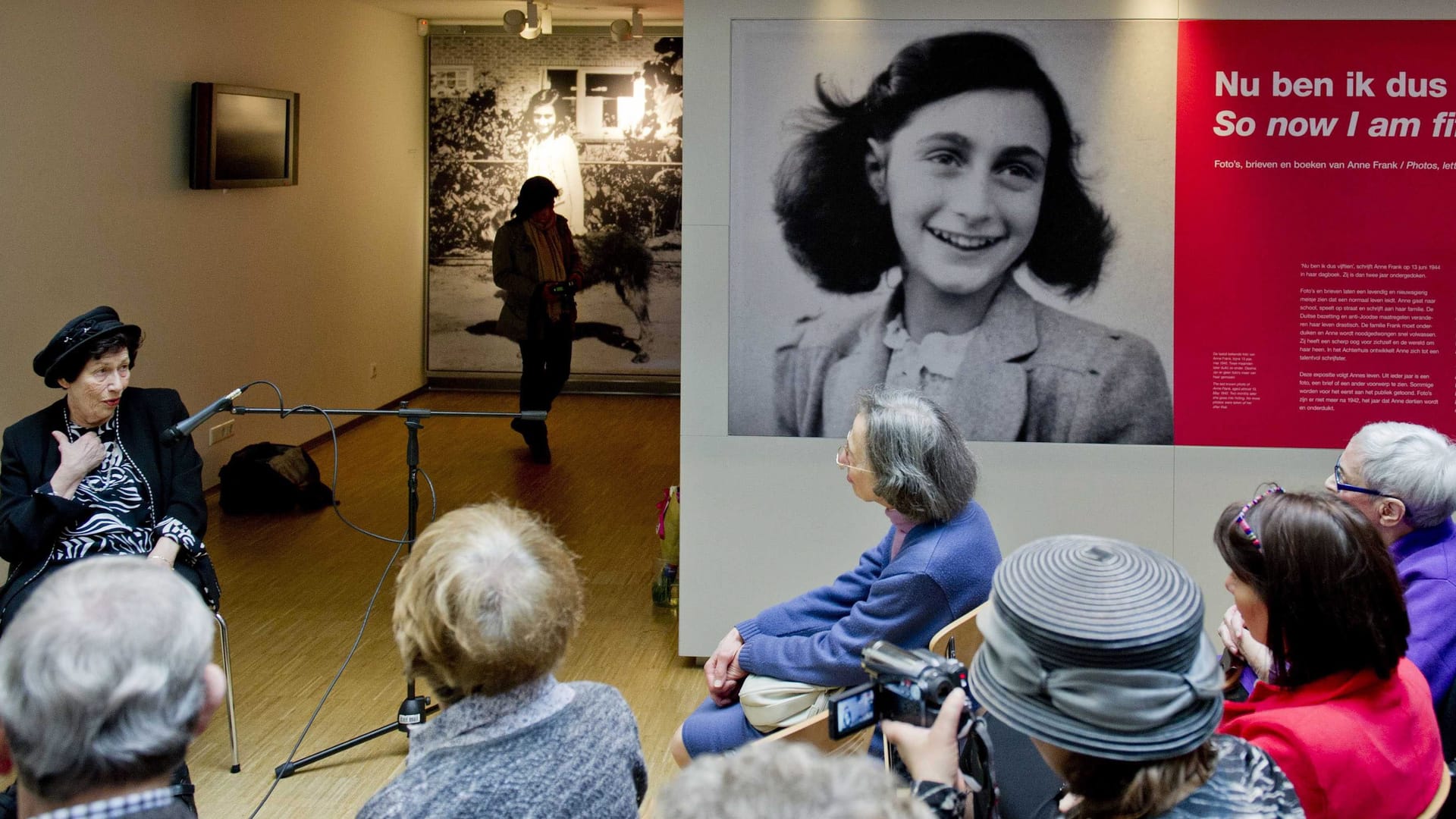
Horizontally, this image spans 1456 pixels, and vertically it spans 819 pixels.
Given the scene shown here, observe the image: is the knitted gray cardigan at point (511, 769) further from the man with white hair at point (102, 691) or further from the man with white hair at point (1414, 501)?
the man with white hair at point (1414, 501)

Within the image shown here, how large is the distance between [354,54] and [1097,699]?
9.44 metres

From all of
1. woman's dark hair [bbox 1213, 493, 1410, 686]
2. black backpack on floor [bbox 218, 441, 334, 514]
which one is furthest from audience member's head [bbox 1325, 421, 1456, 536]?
black backpack on floor [bbox 218, 441, 334, 514]

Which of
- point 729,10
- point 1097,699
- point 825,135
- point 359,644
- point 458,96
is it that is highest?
point 458,96

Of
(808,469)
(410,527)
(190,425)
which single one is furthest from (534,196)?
(190,425)

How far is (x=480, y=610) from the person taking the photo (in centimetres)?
186

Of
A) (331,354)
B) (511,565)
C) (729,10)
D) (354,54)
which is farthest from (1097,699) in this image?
(354,54)

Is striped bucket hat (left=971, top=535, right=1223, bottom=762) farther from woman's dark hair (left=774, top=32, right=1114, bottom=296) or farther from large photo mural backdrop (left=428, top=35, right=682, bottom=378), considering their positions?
large photo mural backdrop (left=428, top=35, right=682, bottom=378)

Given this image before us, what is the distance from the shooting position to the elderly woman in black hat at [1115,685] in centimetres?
160

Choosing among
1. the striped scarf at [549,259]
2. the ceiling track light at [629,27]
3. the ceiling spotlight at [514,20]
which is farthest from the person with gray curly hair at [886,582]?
the ceiling track light at [629,27]

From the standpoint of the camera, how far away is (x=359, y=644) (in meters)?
5.34

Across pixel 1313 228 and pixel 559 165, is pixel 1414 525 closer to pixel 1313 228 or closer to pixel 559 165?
pixel 1313 228

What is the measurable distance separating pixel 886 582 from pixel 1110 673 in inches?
54.1

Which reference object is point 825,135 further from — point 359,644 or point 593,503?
point 593,503

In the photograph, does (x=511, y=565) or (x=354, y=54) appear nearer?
(x=511, y=565)
